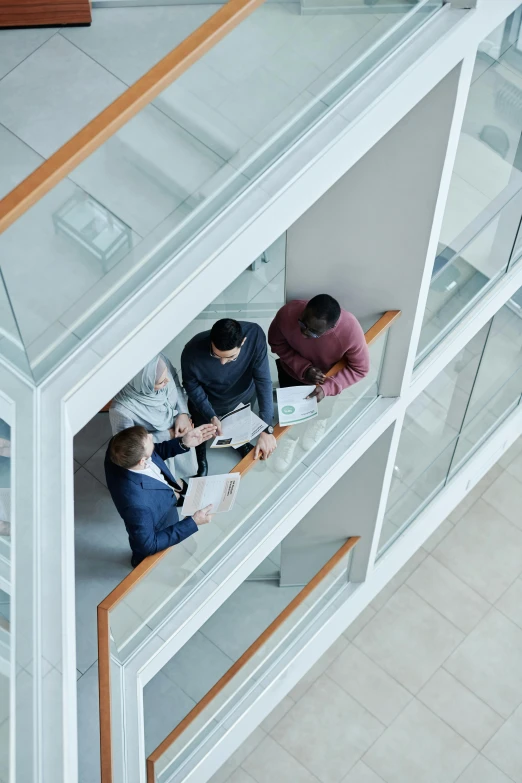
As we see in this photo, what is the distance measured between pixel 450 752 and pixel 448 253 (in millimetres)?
5075

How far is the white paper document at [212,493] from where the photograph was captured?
18.0ft

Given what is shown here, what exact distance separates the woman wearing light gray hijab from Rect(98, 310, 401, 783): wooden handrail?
457 mm

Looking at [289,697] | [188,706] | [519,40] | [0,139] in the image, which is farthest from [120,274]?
[289,697]

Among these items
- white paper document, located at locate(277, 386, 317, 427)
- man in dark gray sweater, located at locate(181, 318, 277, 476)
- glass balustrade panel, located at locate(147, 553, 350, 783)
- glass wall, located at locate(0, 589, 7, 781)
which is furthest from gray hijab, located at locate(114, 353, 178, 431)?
glass balustrade panel, located at locate(147, 553, 350, 783)

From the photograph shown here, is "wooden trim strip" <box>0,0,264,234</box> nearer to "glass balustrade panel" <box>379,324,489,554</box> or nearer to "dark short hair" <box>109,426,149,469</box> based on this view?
"dark short hair" <box>109,426,149,469</box>

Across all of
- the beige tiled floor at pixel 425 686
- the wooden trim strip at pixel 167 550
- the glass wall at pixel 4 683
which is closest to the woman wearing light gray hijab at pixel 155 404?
the wooden trim strip at pixel 167 550

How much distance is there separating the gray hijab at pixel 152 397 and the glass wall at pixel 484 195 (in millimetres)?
1917

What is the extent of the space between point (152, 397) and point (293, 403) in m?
0.90

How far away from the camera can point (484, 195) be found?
6.38 meters

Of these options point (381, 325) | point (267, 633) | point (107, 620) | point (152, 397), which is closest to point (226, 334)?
point (152, 397)

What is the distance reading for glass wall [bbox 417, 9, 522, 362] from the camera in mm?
5566

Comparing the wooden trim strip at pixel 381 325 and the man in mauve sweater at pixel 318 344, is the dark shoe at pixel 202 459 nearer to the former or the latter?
the man in mauve sweater at pixel 318 344

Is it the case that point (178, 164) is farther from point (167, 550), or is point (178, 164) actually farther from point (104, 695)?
point (104, 695)

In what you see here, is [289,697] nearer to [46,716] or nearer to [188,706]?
[188,706]
